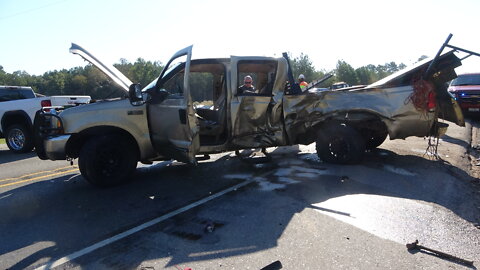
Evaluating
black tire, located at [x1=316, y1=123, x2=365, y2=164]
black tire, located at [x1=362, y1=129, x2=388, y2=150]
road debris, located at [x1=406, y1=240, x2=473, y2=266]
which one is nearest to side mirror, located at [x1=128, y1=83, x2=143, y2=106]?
black tire, located at [x1=316, y1=123, x2=365, y2=164]

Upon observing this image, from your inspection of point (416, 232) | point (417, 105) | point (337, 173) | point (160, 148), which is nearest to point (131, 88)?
point (160, 148)

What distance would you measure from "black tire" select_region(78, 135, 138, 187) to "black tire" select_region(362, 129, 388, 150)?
4.67 meters

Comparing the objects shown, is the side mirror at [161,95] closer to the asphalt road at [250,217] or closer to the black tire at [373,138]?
the asphalt road at [250,217]

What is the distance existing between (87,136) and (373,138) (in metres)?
5.73

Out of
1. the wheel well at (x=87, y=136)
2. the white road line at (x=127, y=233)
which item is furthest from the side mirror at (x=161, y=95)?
the white road line at (x=127, y=233)

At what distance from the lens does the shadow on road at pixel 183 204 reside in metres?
3.30

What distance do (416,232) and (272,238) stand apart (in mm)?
1520

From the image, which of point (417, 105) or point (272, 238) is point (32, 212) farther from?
point (417, 105)

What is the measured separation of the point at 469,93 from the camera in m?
13.1

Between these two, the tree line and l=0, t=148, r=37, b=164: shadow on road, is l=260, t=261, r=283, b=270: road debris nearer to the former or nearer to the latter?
l=0, t=148, r=37, b=164: shadow on road

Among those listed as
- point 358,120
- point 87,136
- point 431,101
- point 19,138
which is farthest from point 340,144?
point 19,138

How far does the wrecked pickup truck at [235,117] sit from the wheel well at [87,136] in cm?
1

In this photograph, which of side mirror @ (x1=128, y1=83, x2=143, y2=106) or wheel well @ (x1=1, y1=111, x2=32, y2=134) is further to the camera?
wheel well @ (x1=1, y1=111, x2=32, y2=134)

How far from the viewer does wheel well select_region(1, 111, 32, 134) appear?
9625 millimetres
